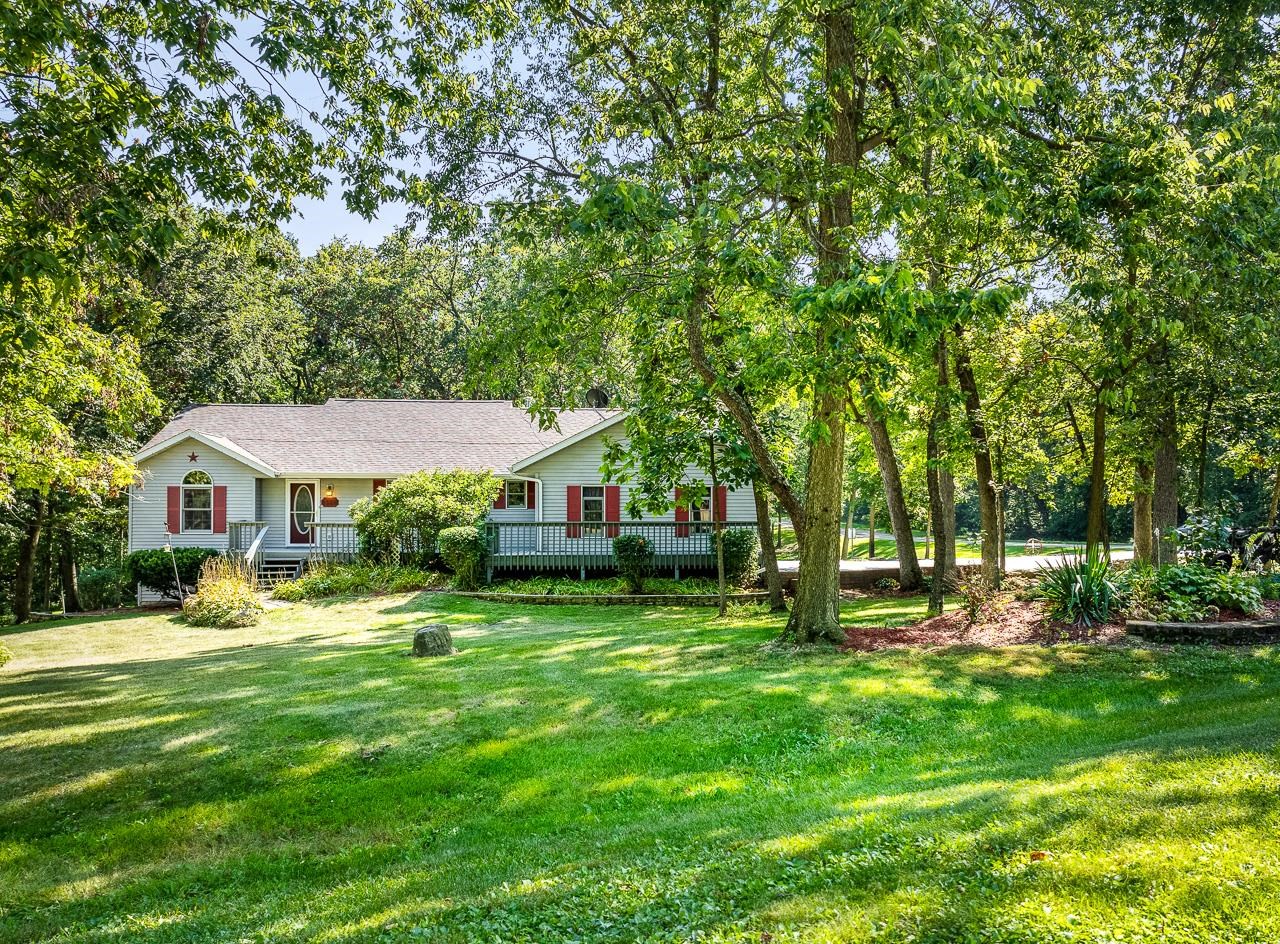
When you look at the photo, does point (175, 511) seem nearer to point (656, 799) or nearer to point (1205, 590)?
point (656, 799)

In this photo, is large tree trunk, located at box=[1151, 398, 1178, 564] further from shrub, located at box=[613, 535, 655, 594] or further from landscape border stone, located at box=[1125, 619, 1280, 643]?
shrub, located at box=[613, 535, 655, 594]

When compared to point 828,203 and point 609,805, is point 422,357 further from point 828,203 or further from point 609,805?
point 609,805

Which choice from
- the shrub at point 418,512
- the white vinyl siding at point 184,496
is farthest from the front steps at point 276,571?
the shrub at point 418,512

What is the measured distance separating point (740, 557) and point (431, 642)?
1072 centimetres

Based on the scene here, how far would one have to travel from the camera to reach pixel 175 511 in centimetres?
2298

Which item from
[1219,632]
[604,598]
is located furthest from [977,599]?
[604,598]

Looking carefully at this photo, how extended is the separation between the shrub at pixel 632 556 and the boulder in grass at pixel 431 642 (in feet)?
30.6

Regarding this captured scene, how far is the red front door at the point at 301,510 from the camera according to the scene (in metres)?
23.8

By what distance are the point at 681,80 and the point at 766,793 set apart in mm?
8812

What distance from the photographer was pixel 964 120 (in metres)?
6.71

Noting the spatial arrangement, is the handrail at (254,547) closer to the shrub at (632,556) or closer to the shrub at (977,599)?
the shrub at (632,556)

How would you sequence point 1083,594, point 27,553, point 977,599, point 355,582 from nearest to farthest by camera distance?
point 1083,594, point 977,599, point 355,582, point 27,553

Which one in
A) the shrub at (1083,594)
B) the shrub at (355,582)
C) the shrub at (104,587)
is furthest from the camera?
the shrub at (104,587)

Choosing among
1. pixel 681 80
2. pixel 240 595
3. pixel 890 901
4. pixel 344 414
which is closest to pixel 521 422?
pixel 344 414
